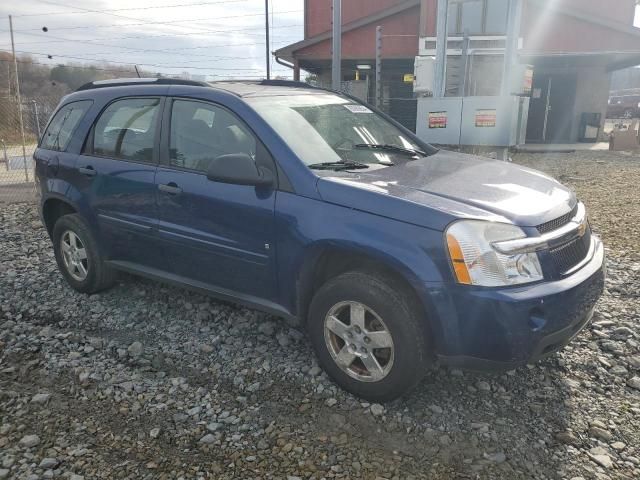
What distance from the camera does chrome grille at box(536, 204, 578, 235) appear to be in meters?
2.81

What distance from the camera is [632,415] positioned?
9.48 feet

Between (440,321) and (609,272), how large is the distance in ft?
10.1

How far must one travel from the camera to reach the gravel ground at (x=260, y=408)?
2559 millimetres

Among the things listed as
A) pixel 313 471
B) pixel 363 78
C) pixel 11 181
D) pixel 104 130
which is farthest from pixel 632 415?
pixel 363 78

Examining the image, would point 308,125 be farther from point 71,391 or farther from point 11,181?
point 11,181

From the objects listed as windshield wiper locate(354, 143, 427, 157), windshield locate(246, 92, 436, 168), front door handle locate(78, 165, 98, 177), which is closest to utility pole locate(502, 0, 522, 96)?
windshield locate(246, 92, 436, 168)

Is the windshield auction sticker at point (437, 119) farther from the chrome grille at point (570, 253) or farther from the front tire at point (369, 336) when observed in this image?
the front tire at point (369, 336)

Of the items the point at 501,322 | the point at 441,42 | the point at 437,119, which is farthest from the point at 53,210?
the point at 441,42

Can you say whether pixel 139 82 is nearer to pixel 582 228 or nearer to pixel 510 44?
pixel 582 228

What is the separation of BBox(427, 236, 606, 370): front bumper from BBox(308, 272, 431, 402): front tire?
158 mm

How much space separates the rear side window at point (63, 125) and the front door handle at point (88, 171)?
16.7 inches

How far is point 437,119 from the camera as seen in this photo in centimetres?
1033

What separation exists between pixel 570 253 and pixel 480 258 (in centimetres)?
71

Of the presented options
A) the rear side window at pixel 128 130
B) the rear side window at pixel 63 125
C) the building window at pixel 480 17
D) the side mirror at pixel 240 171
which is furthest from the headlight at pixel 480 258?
the building window at pixel 480 17
